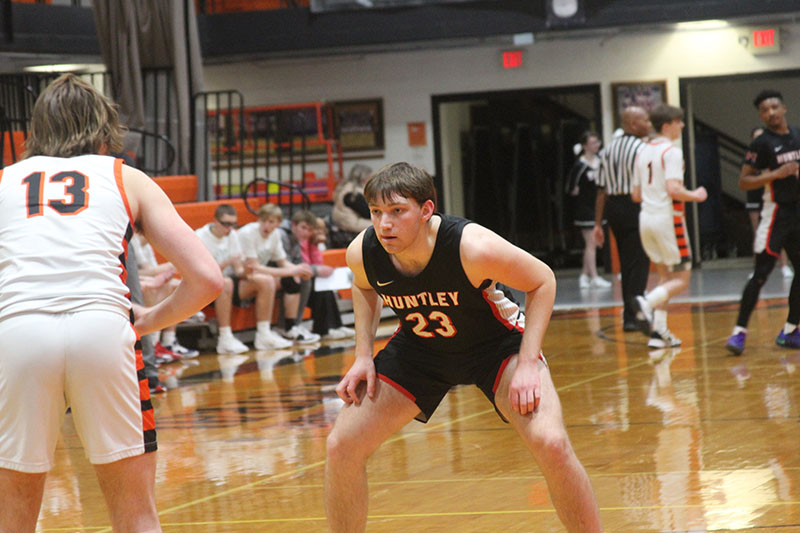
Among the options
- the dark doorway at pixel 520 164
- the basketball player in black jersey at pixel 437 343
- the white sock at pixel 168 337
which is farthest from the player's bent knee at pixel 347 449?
the dark doorway at pixel 520 164

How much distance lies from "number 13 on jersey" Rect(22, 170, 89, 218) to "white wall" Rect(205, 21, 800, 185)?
11997 millimetres

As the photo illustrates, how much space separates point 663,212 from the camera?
25.7ft

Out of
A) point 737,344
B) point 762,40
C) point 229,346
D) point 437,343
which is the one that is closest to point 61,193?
point 437,343

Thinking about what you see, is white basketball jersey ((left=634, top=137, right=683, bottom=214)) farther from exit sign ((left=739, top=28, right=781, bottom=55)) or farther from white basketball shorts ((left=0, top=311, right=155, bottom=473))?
exit sign ((left=739, top=28, right=781, bottom=55))

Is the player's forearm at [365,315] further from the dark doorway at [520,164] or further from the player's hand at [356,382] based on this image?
the dark doorway at [520,164]

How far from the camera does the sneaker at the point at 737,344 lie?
704 centimetres

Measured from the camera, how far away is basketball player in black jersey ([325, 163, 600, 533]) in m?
2.94

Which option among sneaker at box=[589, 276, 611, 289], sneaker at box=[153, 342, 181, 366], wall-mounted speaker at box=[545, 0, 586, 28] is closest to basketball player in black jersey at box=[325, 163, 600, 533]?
sneaker at box=[153, 342, 181, 366]

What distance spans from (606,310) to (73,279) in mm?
8434

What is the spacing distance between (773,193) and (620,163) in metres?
1.53

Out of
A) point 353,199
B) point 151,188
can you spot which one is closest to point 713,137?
point 353,199

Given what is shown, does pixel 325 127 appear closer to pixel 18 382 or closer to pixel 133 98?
pixel 133 98

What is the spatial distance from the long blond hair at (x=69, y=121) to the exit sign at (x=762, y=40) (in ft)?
41.1

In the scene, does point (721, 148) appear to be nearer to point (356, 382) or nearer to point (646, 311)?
point (646, 311)
